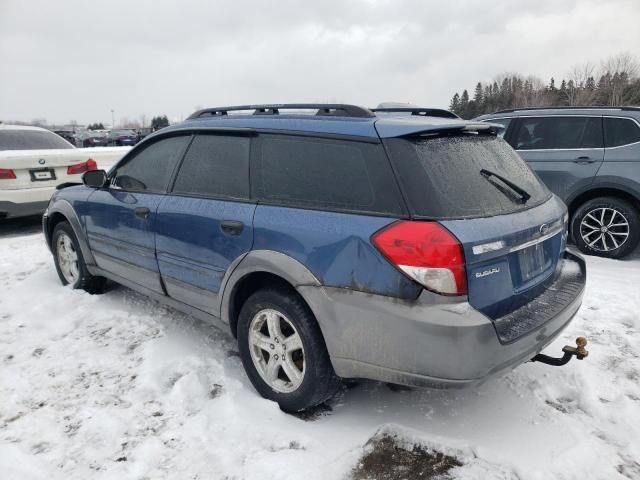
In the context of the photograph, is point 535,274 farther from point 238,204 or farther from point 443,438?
Result: point 238,204

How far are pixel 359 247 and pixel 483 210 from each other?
2.17ft

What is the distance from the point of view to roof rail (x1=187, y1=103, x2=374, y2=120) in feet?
9.16

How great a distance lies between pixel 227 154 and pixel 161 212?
701 mm

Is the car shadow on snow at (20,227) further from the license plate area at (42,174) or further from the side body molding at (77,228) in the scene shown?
the side body molding at (77,228)

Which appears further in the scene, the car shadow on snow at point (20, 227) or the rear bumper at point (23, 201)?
the car shadow on snow at point (20, 227)

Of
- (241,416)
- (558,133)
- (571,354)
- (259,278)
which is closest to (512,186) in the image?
(571,354)

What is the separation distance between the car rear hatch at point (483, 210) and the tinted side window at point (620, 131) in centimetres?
→ 387

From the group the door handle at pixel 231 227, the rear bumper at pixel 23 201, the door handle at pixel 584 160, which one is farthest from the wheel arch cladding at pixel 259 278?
the rear bumper at pixel 23 201

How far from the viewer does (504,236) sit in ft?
7.77

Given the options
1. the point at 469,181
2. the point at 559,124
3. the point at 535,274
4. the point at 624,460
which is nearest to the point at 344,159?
the point at 469,181

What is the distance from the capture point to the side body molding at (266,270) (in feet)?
8.32

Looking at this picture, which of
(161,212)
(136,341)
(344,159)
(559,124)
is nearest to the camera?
(344,159)

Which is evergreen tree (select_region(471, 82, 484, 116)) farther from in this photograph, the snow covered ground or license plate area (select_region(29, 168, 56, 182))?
the snow covered ground

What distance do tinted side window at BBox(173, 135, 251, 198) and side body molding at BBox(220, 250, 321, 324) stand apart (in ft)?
1.43
